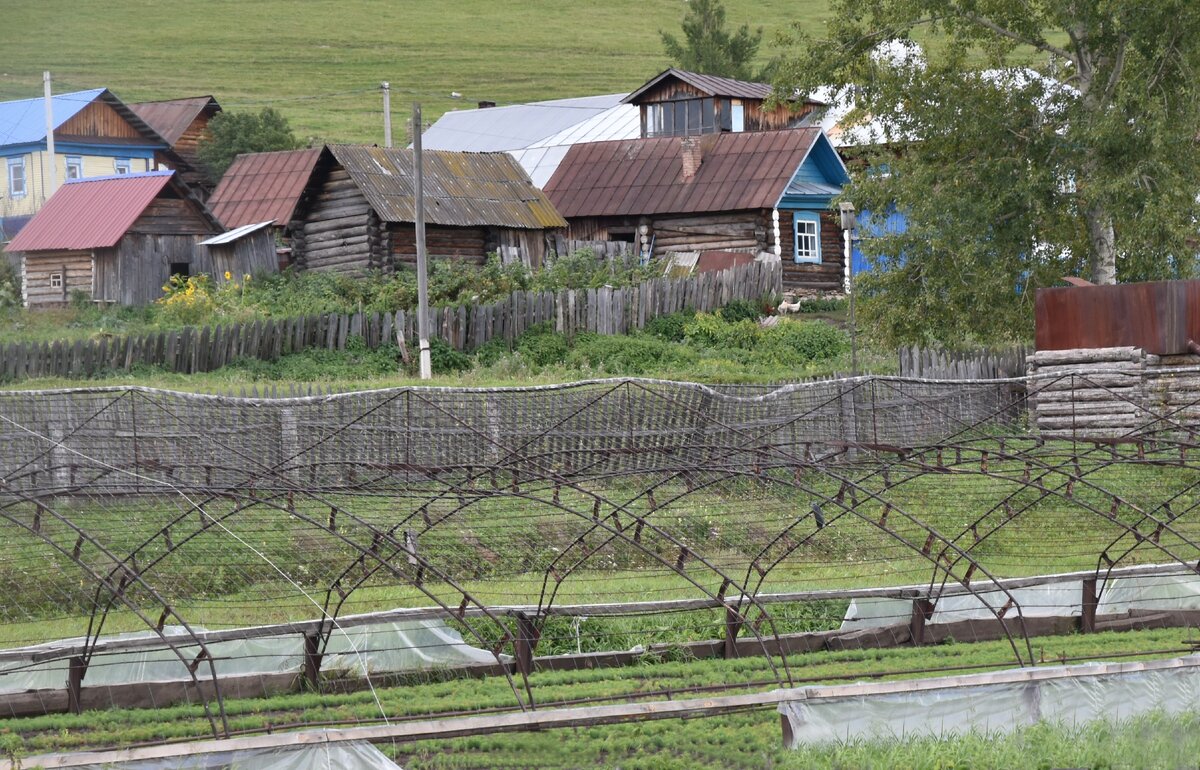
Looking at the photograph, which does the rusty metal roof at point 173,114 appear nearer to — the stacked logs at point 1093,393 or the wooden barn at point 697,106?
the wooden barn at point 697,106

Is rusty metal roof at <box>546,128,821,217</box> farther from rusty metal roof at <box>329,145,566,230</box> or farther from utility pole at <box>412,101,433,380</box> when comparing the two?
utility pole at <box>412,101,433,380</box>

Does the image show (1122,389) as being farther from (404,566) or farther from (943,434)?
(404,566)

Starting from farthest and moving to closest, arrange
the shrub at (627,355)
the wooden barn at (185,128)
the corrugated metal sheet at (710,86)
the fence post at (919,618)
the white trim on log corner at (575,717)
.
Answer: the wooden barn at (185,128) < the corrugated metal sheet at (710,86) < the shrub at (627,355) < the fence post at (919,618) < the white trim on log corner at (575,717)

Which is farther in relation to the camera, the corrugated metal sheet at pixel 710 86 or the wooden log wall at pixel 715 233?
the corrugated metal sheet at pixel 710 86

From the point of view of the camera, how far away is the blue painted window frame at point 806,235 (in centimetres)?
3591

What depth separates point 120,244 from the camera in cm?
3384

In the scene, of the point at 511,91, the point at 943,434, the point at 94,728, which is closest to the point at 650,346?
the point at 943,434

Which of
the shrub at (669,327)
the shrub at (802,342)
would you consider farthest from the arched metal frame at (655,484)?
the shrub at (669,327)

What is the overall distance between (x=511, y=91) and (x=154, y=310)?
51.3 meters

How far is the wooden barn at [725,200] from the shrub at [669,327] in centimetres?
736

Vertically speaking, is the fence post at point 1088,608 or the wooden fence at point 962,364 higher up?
the wooden fence at point 962,364

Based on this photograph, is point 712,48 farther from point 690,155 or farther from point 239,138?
point 690,155

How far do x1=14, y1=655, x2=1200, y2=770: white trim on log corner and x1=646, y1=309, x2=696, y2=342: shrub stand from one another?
18508mm

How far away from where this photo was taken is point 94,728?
9.65 metres
